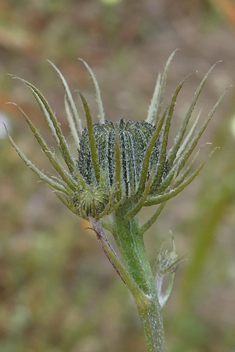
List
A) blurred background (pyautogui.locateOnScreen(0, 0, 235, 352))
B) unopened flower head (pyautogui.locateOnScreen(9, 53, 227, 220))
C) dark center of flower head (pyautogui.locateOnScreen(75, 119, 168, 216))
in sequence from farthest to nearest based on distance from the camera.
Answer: blurred background (pyautogui.locateOnScreen(0, 0, 235, 352)) → dark center of flower head (pyautogui.locateOnScreen(75, 119, 168, 216)) → unopened flower head (pyautogui.locateOnScreen(9, 53, 227, 220))

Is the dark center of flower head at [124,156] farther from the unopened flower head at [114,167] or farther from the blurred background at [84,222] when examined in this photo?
the blurred background at [84,222]

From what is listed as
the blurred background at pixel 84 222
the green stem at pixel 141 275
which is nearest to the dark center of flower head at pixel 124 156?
the green stem at pixel 141 275

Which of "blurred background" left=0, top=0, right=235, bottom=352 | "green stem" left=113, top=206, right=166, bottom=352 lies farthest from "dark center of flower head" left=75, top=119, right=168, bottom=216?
"blurred background" left=0, top=0, right=235, bottom=352

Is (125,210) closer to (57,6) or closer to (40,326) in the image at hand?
(40,326)

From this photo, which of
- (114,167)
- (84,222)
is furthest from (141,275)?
(84,222)

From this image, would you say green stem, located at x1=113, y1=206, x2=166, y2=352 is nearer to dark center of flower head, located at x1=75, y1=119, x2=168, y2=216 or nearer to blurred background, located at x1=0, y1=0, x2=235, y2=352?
dark center of flower head, located at x1=75, y1=119, x2=168, y2=216

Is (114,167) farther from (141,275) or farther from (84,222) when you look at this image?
(84,222)
